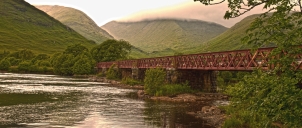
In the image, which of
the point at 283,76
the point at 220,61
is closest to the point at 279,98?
the point at 283,76

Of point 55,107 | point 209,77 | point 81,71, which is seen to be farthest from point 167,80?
point 81,71

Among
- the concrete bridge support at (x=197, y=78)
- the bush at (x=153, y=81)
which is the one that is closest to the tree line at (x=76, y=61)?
the concrete bridge support at (x=197, y=78)

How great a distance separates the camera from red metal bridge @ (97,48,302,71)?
2958 cm

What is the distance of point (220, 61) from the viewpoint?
131 feet

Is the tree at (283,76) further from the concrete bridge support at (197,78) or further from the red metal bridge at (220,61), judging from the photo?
the concrete bridge support at (197,78)

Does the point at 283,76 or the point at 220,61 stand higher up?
the point at 220,61

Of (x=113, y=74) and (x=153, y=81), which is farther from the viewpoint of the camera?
(x=113, y=74)

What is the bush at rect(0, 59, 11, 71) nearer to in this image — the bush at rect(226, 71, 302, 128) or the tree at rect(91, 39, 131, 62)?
the tree at rect(91, 39, 131, 62)

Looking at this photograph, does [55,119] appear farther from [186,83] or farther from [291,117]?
[186,83]

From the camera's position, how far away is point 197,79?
4994 cm

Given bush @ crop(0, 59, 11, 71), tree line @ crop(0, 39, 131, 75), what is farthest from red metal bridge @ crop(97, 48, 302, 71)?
bush @ crop(0, 59, 11, 71)

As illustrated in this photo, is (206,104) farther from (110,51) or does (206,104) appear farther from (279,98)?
(110,51)

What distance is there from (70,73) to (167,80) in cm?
7791

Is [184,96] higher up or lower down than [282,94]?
lower down
